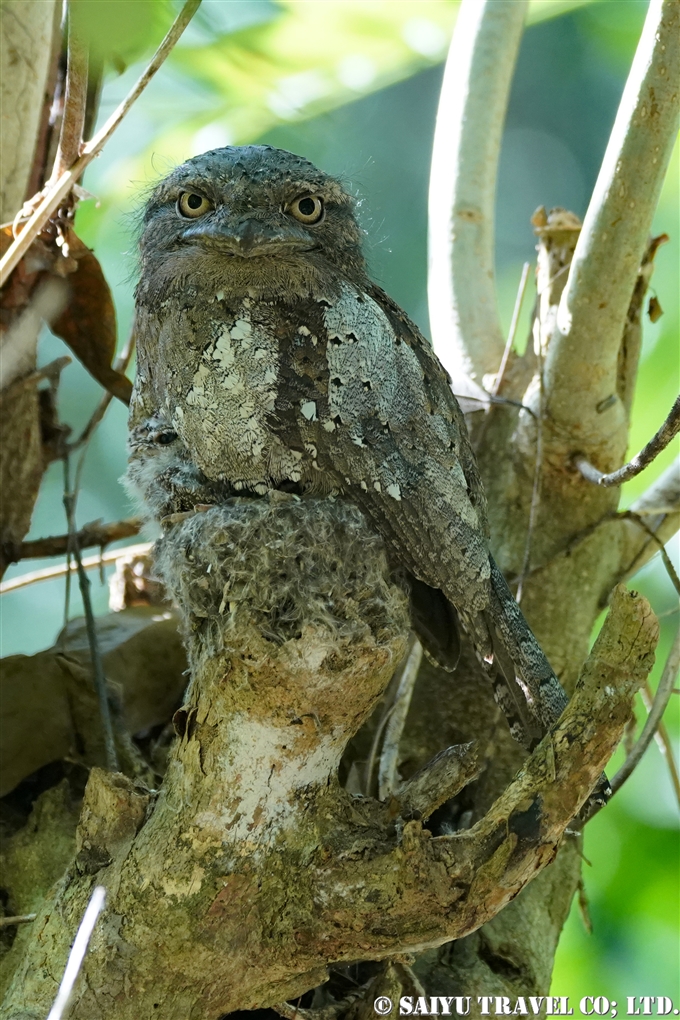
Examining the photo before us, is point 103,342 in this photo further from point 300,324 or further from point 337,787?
point 337,787

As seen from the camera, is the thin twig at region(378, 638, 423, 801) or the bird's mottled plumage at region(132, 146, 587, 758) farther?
the thin twig at region(378, 638, 423, 801)

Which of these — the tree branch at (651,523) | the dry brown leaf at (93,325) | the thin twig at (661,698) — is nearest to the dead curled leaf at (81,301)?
the dry brown leaf at (93,325)

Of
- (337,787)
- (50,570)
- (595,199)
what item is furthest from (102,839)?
(595,199)

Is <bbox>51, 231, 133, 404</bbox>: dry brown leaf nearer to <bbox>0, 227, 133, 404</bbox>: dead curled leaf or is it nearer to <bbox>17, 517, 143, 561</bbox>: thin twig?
<bbox>0, 227, 133, 404</bbox>: dead curled leaf

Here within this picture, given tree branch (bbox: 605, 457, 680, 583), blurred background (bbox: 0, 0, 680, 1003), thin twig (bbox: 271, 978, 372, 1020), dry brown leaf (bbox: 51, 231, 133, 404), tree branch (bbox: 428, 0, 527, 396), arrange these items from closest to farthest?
thin twig (bbox: 271, 978, 372, 1020) → tree branch (bbox: 605, 457, 680, 583) → dry brown leaf (bbox: 51, 231, 133, 404) → tree branch (bbox: 428, 0, 527, 396) → blurred background (bbox: 0, 0, 680, 1003)

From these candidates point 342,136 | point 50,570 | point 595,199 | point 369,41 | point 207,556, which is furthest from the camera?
point 342,136

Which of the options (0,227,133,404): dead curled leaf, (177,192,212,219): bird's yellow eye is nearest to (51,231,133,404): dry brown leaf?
(0,227,133,404): dead curled leaf

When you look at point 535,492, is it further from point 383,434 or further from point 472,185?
point 472,185
